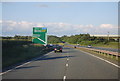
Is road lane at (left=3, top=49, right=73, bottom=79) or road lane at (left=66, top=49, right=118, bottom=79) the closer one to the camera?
road lane at (left=3, top=49, right=73, bottom=79)

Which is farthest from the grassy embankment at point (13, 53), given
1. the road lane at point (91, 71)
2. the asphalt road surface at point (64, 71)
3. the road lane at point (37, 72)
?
the road lane at point (91, 71)

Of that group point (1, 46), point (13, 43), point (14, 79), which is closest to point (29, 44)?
point (13, 43)

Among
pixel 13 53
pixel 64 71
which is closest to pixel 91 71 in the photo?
pixel 64 71

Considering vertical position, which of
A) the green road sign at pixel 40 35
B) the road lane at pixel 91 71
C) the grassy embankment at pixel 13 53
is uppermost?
the green road sign at pixel 40 35

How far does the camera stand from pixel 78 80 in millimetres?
12266

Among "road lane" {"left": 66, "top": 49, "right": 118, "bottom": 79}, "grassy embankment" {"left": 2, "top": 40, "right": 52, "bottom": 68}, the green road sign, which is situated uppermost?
the green road sign

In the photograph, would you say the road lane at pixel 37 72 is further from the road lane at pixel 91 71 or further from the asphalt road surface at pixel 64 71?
the road lane at pixel 91 71

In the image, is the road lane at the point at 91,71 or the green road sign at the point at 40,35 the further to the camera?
the green road sign at the point at 40,35

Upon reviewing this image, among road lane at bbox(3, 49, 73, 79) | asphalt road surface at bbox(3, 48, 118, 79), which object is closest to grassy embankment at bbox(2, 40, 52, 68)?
road lane at bbox(3, 49, 73, 79)

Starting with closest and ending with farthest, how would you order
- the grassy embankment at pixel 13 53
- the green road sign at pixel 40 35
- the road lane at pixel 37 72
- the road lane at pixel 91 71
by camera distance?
the road lane at pixel 37 72, the road lane at pixel 91 71, the grassy embankment at pixel 13 53, the green road sign at pixel 40 35

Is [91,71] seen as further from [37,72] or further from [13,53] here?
[13,53]

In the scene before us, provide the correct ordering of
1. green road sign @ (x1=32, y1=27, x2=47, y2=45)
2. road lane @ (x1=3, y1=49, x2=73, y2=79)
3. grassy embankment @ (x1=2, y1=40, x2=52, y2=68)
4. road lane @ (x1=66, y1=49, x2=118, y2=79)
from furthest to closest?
1. green road sign @ (x1=32, y1=27, x2=47, y2=45)
2. grassy embankment @ (x1=2, y1=40, x2=52, y2=68)
3. road lane @ (x1=66, y1=49, x2=118, y2=79)
4. road lane @ (x1=3, y1=49, x2=73, y2=79)

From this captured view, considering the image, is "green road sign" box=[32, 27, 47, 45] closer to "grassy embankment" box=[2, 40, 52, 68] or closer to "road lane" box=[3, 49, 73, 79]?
"grassy embankment" box=[2, 40, 52, 68]

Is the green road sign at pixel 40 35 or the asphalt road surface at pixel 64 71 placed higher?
the green road sign at pixel 40 35
